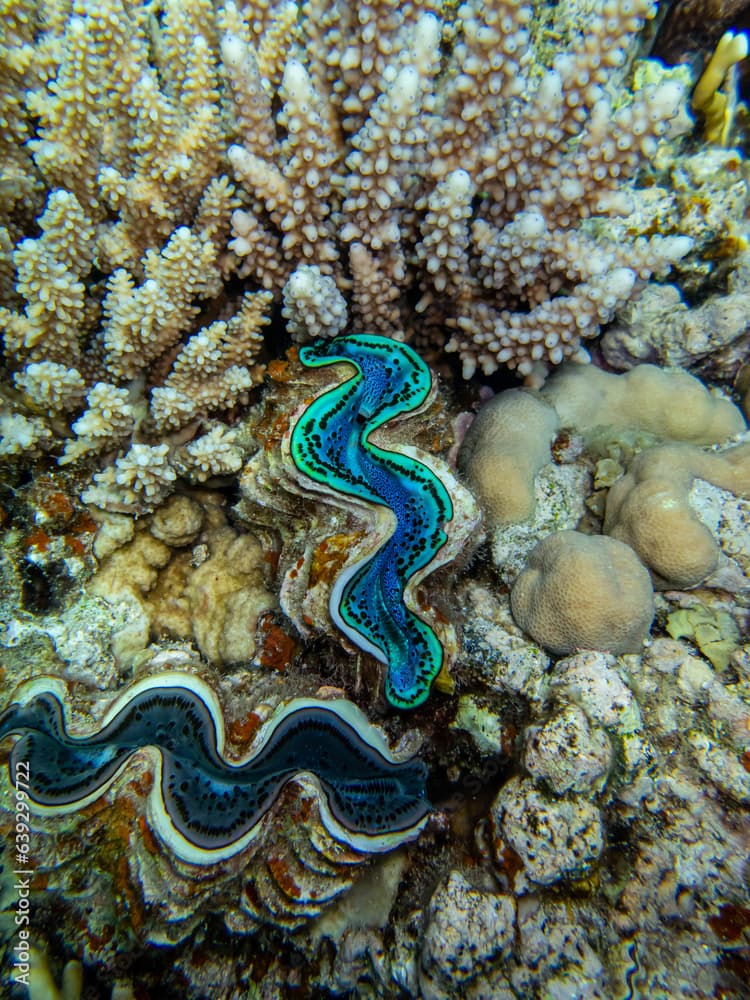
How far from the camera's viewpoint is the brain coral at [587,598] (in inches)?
75.9

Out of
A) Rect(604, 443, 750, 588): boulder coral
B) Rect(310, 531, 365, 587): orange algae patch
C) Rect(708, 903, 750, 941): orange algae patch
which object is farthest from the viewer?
Rect(604, 443, 750, 588): boulder coral

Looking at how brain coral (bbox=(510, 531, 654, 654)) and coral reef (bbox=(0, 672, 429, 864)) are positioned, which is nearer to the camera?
coral reef (bbox=(0, 672, 429, 864))

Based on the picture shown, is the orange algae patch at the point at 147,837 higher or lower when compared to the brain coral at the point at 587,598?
lower

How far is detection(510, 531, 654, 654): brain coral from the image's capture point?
1.93 m

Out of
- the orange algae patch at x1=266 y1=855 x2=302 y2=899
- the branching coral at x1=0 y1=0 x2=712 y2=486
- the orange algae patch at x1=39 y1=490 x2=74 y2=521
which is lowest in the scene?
the orange algae patch at x1=266 y1=855 x2=302 y2=899

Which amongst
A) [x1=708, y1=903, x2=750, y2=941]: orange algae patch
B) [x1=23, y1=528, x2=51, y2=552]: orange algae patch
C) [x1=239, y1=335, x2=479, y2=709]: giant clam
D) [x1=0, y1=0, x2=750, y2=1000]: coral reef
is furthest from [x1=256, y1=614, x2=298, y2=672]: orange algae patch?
[x1=708, y1=903, x2=750, y2=941]: orange algae patch

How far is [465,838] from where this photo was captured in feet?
6.14

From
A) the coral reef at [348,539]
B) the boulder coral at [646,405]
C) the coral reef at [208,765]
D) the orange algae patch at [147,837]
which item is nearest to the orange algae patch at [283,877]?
the coral reef at [348,539]

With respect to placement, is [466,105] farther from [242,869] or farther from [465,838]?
[242,869]

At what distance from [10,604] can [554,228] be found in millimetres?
2759

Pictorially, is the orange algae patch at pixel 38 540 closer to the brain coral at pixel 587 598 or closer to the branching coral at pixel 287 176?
the branching coral at pixel 287 176

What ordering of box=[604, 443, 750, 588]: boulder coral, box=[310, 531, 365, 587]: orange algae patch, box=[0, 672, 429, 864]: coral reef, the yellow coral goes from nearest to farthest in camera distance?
box=[0, 672, 429, 864]: coral reef
box=[310, 531, 365, 587]: orange algae patch
box=[604, 443, 750, 588]: boulder coral
the yellow coral

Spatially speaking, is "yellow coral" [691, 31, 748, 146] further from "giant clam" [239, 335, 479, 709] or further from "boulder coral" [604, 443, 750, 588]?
"giant clam" [239, 335, 479, 709]

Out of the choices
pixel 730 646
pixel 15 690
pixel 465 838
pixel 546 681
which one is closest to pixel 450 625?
pixel 546 681
